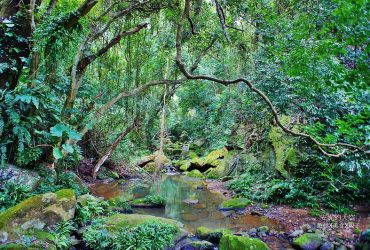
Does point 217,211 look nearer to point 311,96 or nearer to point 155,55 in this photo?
point 311,96

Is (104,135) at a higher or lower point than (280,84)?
lower

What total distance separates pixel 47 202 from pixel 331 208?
7005 mm

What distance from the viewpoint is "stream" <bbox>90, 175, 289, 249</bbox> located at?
25.7 ft

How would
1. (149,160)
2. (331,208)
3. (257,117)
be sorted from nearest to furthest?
(331,208) → (257,117) → (149,160)

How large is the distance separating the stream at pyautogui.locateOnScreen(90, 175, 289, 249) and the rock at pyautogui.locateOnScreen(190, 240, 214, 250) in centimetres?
103

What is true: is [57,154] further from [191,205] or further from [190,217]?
[191,205]

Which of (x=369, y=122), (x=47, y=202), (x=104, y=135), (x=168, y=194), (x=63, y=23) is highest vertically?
(x=63, y=23)

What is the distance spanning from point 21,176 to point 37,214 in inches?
79.6

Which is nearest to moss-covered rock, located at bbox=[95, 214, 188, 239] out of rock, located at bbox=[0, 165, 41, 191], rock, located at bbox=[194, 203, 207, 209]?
rock, located at bbox=[0, 165, 41, 191]

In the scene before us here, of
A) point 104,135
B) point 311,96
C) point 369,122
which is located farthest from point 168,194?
point 369,122

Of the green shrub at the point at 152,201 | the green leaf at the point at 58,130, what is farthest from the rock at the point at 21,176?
the green leaf at the point at 58,130

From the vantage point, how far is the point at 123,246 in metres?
5.31

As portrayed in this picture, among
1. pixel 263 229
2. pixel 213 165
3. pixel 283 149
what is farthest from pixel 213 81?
pixel 213 165

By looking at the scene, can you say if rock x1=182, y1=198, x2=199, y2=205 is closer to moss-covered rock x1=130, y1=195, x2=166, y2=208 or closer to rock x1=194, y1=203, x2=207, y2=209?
rock x1=194, y1=203, x2=207, y2=209
